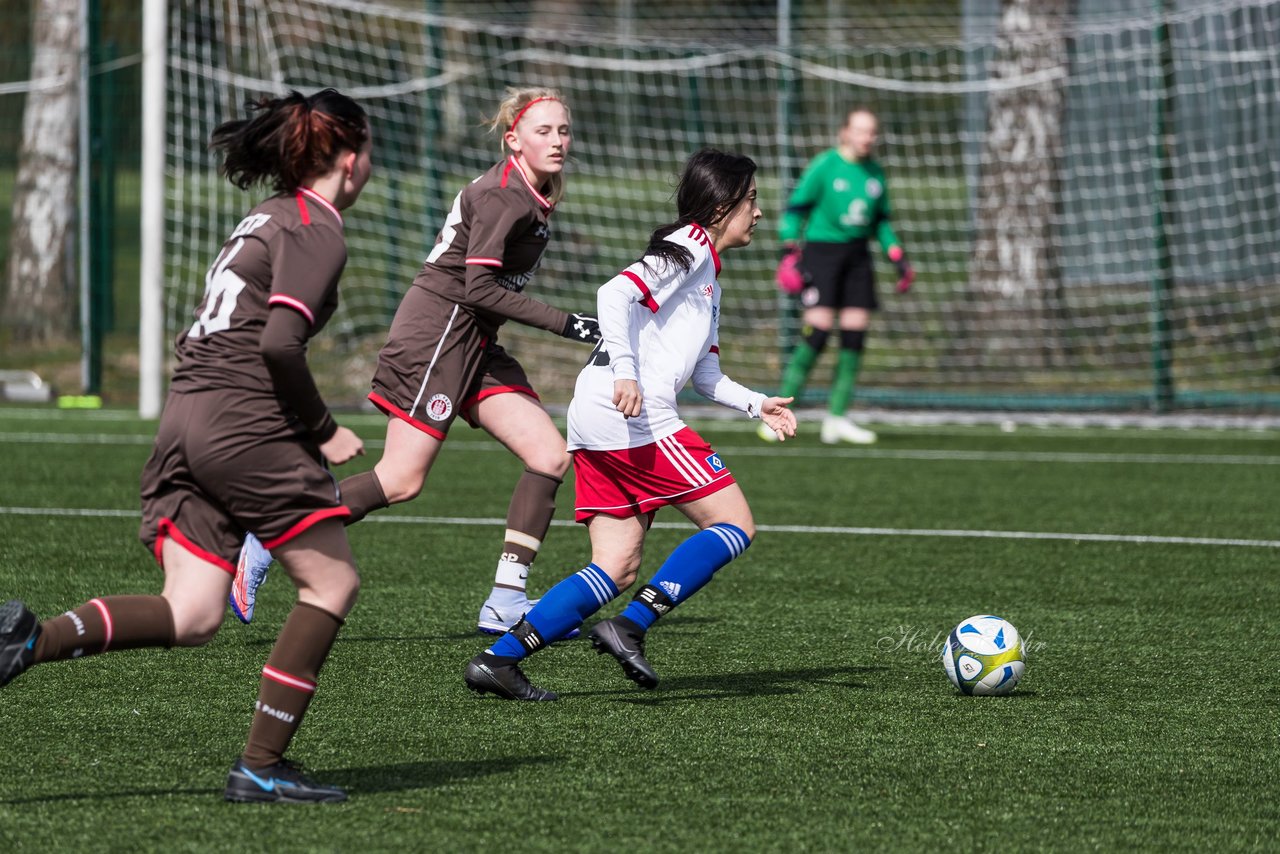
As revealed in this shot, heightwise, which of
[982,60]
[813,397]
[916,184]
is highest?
[982,60]

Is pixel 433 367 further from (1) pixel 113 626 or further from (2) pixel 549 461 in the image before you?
(1) pixel 113 626

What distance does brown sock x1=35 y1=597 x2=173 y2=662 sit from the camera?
12.3ft

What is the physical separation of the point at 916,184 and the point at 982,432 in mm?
5031

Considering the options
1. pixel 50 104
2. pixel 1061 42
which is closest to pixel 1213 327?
pixel 1061 42

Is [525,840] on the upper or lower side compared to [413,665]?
upper

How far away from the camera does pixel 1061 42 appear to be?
15656 mm

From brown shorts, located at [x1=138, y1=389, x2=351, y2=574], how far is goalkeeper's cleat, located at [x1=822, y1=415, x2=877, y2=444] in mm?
8999

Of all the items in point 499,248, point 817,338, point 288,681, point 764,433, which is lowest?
point 764,433

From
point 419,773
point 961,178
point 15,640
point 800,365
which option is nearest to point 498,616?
point 419,773

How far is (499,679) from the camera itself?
16.1ft

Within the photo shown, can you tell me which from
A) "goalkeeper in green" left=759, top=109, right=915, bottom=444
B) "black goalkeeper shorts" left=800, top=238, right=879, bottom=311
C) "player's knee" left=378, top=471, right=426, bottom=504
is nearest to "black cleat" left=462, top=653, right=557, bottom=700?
"player's knee" left=378, top=471, right=426, bottom=504

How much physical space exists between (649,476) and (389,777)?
4.28 feet

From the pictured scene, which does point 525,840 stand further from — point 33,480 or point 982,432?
point 982,432

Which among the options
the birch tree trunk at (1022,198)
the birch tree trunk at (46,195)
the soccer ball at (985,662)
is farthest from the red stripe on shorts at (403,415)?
the birch tree trunk at (46,195)
